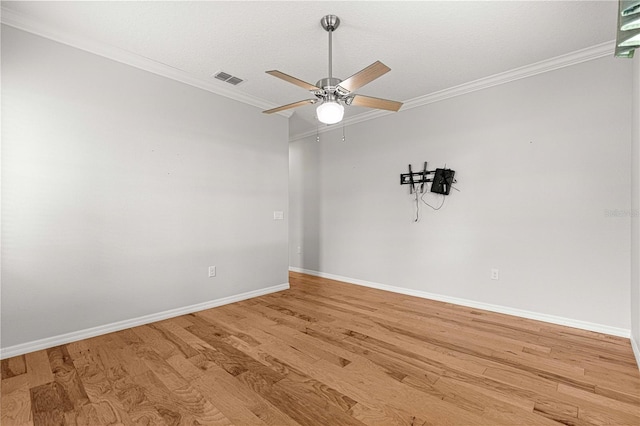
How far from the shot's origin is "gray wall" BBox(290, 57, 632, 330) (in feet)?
8.88

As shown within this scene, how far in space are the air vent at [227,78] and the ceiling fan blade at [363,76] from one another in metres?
1.70

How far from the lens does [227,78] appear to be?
3332 millimetres

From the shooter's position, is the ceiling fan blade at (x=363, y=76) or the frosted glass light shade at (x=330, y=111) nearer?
the ceiling fan blade at (x=363, y=76)

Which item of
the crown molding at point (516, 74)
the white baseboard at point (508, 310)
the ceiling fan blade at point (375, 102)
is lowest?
the white baseboard at point (508, 310)

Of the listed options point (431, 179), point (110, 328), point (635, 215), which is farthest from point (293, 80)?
point (635, 215)

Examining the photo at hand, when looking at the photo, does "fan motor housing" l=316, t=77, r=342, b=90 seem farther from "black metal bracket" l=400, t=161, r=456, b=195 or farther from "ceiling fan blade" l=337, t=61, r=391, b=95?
"black metal bracket" l=400, t=161, r=456, b=195

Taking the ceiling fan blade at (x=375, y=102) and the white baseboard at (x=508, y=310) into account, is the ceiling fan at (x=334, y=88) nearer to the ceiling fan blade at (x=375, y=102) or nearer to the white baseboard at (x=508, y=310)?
the ceiling fan blade at (x=375, y=102)

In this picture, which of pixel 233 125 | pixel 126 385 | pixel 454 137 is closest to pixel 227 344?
pixel 126 385

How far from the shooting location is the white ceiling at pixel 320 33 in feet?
7.22

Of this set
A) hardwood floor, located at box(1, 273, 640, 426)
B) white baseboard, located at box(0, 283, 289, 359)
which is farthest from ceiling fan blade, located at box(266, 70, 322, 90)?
white baseboard, located at box(0, 283, 289, 359)

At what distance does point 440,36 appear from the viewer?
255 centimetres

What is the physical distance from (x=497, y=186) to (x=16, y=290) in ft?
15.2

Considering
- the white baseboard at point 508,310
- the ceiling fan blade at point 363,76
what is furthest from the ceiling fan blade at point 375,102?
the white baseboard at point 508,310

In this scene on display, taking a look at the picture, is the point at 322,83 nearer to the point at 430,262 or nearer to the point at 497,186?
the point at 497,186
